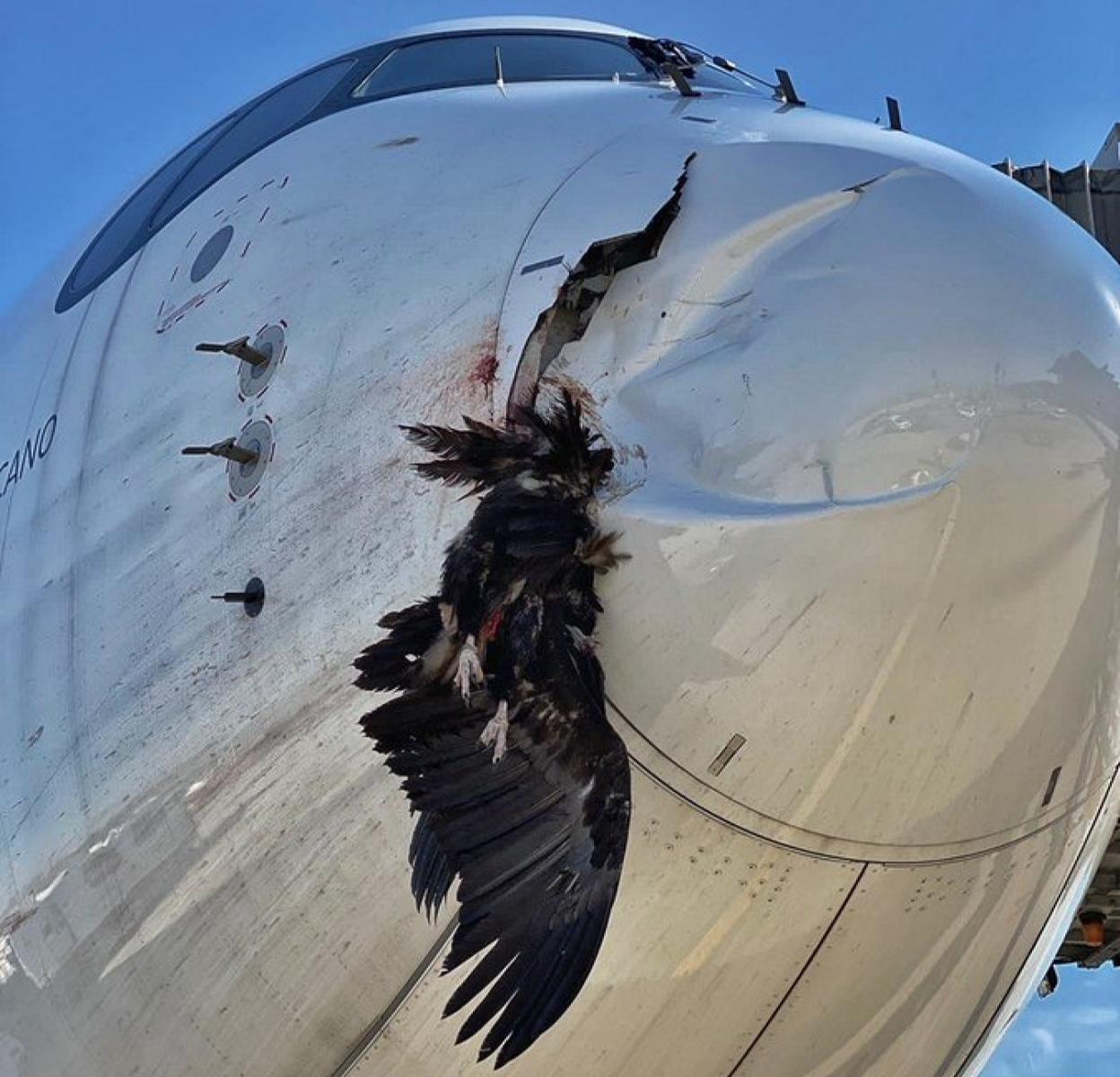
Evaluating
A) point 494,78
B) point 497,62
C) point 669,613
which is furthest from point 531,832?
point 497,62

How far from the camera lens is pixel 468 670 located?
13.0 feet

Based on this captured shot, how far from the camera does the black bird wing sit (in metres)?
3.90

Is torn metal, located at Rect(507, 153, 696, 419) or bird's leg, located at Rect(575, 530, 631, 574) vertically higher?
torn metal, located at Rect(507, 153, 696, 419)

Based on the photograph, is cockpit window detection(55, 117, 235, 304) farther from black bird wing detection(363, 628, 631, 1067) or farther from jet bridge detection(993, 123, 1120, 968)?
jet bridge detection(993, 123, 1120, 968)

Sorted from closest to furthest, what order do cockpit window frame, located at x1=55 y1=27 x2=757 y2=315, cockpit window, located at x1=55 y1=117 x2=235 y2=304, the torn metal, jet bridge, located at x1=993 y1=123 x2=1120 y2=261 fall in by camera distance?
the torn metal → cockpit window frame, located at x1=55 y1=27 x2=757 y2=315 → cockpit window, located at x1=55 y1=117 x2=235 y2=304 → jet bridge, located at x1=993 y1=123 x2=1120 y2=261

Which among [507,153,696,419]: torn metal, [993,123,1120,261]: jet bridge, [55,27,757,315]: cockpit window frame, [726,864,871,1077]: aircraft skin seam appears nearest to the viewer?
[726,864,871,1077]: aircraft skin seam

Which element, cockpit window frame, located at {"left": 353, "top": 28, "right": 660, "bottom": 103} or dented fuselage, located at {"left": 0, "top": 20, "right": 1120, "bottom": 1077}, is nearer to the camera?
dented fuselage, located at {"left": 0, "top": 20, "right": 1120, "bottom": 1077}

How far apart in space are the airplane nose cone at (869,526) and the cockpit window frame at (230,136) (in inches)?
86.4

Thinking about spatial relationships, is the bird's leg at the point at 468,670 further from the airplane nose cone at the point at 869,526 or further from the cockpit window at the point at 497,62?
the cockpit window at the point at 497,62

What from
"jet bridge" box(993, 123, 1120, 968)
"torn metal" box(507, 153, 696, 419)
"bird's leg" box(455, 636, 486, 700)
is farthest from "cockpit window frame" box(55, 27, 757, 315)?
"jet bridge" box(993, 123, 1120, 968)

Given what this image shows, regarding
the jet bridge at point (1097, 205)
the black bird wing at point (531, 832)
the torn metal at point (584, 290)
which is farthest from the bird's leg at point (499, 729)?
the jet bridge at point (1097, 205)

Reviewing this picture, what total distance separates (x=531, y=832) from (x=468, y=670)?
376 mm

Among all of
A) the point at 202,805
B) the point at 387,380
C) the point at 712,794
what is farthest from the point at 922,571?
the point at 202,805

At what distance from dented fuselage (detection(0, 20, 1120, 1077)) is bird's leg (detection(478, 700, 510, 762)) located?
24 cm
